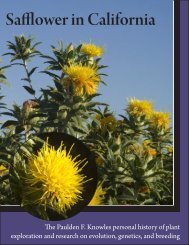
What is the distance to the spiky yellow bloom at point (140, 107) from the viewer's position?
15.0 feet

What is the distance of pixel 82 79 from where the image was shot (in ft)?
12.3

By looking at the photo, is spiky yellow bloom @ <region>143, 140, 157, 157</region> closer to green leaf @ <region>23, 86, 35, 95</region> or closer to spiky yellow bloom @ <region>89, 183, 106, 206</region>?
spiky yellow bloom @ <region>89, 183, 106, 206</region>

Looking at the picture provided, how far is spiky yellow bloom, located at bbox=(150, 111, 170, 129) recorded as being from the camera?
475 cm

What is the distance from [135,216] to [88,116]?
761 millimetres

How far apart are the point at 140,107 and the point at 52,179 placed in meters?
1.74

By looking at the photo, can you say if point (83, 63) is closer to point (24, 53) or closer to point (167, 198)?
point (24, 53)

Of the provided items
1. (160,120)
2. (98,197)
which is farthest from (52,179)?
(160,120)

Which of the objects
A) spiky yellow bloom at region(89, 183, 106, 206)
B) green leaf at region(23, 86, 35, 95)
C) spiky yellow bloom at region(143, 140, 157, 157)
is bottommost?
spiky yellow bloom at region(89, 183, 106, 206)

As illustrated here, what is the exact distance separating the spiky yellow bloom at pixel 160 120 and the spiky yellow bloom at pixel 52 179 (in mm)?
1758

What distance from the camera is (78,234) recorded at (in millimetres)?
3453

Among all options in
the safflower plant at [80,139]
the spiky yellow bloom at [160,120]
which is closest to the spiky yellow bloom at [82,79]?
the safflower plant at [80,139]

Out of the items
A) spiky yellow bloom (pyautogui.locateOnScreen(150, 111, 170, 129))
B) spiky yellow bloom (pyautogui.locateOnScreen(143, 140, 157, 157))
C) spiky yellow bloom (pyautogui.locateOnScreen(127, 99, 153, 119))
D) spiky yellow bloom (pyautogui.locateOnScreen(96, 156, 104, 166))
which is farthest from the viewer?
spiky yellow bloom (pyautogui.locateOnScreen(150, 111, 170, 129))

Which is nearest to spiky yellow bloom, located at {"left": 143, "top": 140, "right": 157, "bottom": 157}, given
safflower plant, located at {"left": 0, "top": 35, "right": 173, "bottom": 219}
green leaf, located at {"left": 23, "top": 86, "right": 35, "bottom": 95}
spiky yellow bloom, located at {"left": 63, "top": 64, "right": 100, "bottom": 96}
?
safflower plant, located at {"left": 0, "top": 35, "right": 173, "bottom": 219}

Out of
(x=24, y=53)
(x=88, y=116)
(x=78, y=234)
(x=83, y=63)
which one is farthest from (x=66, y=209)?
(x=24, y=53)
